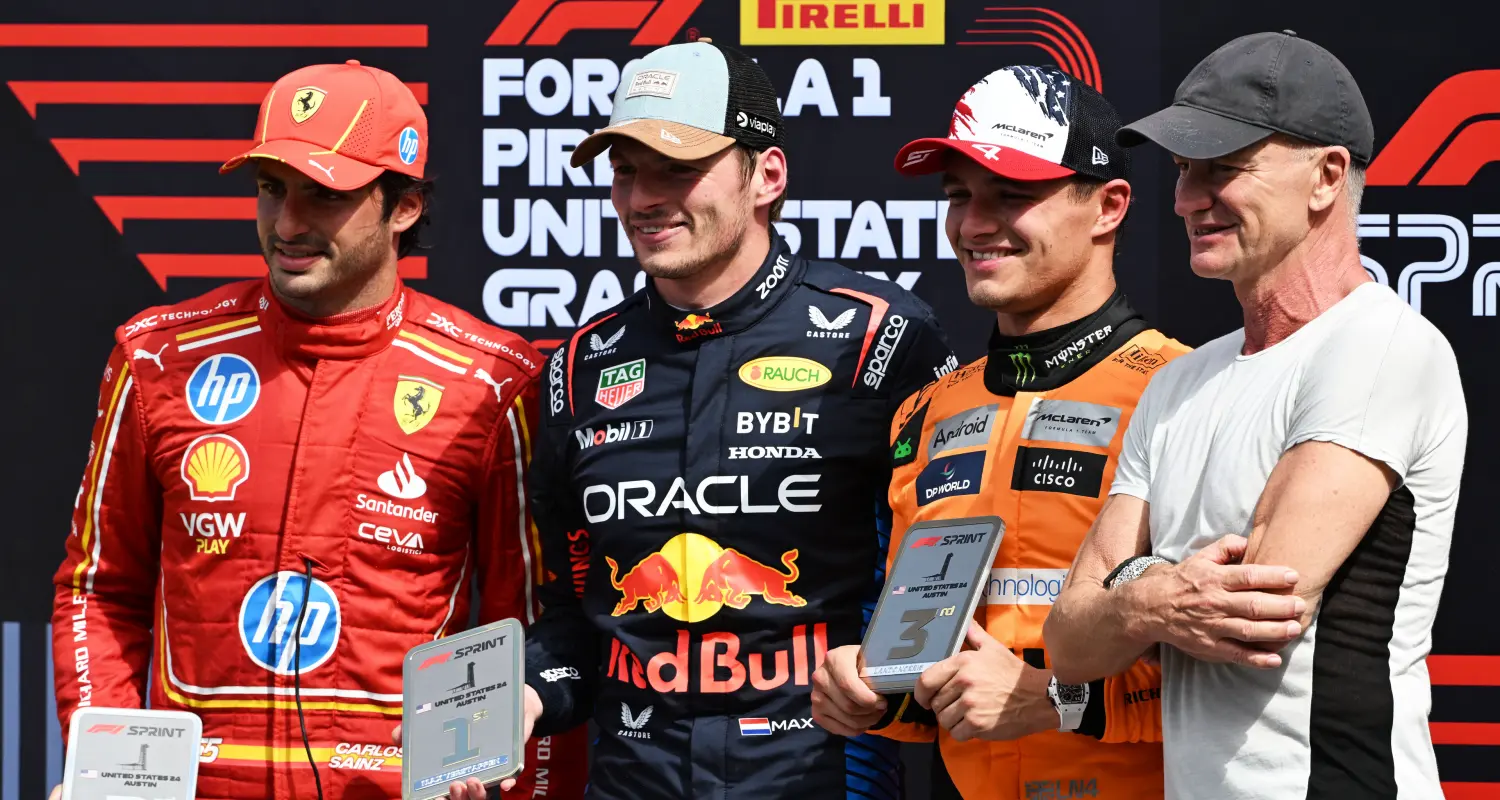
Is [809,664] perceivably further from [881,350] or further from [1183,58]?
[1183,58]

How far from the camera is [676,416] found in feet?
8.92

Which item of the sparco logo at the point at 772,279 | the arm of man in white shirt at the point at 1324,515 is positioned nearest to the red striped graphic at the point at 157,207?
the sparco logo at the point at 772,279

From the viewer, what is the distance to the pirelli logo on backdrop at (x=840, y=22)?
3.40 metres

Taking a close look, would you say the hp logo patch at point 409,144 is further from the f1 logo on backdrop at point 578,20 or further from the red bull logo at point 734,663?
the red bull logo at point 734,663

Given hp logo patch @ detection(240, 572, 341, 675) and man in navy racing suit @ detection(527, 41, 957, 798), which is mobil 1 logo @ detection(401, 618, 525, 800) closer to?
man in navy racing suit @ detection(527, 41, 957, 798)

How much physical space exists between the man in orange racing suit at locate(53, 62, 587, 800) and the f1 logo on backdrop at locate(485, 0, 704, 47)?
1.50 feet

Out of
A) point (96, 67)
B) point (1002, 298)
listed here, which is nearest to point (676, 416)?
point (1002, 298)

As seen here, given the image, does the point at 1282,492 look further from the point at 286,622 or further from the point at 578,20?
the point at 578,20

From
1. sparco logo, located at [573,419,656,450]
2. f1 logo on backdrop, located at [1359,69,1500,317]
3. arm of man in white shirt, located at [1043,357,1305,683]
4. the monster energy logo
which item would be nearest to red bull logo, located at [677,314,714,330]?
sparco logo, located at [573,419,656,450]

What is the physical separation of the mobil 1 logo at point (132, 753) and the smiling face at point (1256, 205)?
1.67 meters

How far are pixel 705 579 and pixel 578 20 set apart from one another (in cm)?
139

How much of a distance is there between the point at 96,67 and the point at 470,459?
1311mm

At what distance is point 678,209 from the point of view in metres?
2.73

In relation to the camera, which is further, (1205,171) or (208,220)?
(208,220)
